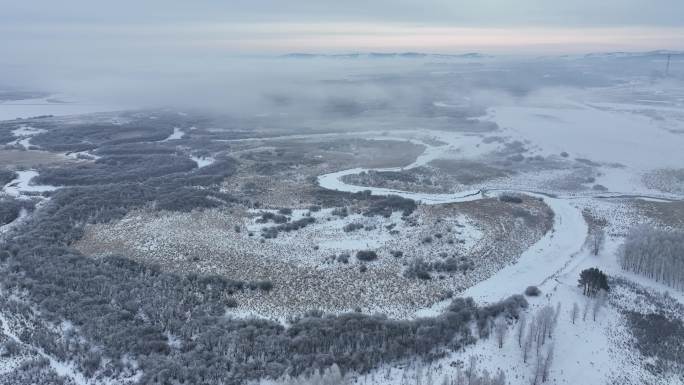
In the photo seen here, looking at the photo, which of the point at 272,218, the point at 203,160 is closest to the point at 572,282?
the point at 272,218

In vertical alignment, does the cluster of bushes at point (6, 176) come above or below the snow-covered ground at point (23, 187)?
above

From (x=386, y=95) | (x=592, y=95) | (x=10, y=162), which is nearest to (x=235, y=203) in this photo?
(x=10, y=162)

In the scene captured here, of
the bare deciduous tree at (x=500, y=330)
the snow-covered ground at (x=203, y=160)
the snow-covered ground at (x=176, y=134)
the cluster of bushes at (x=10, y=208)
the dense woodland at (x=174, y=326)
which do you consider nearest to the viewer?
the dense woodland at (x=174, y=326)

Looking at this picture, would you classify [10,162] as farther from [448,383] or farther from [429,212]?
[448,383]

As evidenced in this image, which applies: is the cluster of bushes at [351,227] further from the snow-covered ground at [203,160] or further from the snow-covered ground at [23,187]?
the snow-covered ground at [23,187]

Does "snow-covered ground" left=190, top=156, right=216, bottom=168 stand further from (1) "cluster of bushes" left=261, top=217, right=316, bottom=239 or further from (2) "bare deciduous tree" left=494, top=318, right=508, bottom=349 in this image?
(2) "bare deciduous tree" left=494, top=318, right=508, bottom=349

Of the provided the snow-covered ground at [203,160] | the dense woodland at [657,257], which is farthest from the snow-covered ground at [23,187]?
the dense woodland at [657,257]

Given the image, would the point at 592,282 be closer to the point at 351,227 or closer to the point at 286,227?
the point at 351,227

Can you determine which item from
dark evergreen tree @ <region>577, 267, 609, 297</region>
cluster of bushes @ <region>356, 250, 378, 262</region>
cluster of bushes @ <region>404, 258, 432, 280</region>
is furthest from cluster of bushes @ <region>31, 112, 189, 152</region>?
dark evergreen tree @ <region>577, 267, 609, 297</region>
